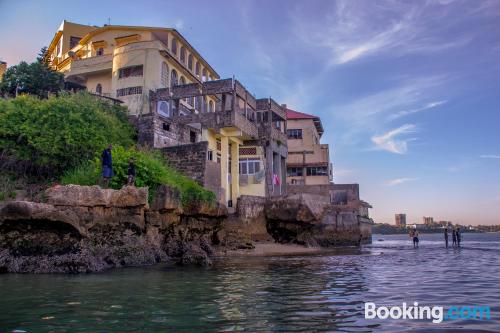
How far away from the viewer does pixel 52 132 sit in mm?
18094

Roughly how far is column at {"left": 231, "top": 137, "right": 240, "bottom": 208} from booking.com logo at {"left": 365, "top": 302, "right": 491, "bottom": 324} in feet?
69.1

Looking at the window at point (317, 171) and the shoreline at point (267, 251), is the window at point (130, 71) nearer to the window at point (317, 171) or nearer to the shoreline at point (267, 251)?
the shoreline at point (267, 251)

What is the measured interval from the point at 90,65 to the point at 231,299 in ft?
110

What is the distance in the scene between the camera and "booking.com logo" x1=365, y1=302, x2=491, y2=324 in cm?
618

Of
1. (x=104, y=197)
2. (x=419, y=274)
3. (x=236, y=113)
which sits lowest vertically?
(x=419, y=274)

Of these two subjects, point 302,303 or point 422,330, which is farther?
point 302,303

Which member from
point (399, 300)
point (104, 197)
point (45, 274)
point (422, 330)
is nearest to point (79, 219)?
point (104, 197)

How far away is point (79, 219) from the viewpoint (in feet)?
43.5

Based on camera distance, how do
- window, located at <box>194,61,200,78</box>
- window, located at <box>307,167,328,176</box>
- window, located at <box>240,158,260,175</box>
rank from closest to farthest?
window, located at <box>240,158,260,175</box>, window, located at <box>194,61,200,78</box>, window, located at <box>307,167,328,176</box>

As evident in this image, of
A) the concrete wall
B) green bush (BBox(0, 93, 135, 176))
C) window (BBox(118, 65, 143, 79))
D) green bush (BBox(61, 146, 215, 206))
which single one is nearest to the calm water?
green bush (BBox(61, 146, 215, 206))

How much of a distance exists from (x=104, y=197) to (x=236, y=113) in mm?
14216

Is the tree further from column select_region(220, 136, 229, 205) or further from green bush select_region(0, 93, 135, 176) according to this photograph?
column select_region(220, 136, 229, 205)

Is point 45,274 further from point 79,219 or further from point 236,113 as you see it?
point 236,113

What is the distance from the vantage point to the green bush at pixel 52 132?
17562mm
